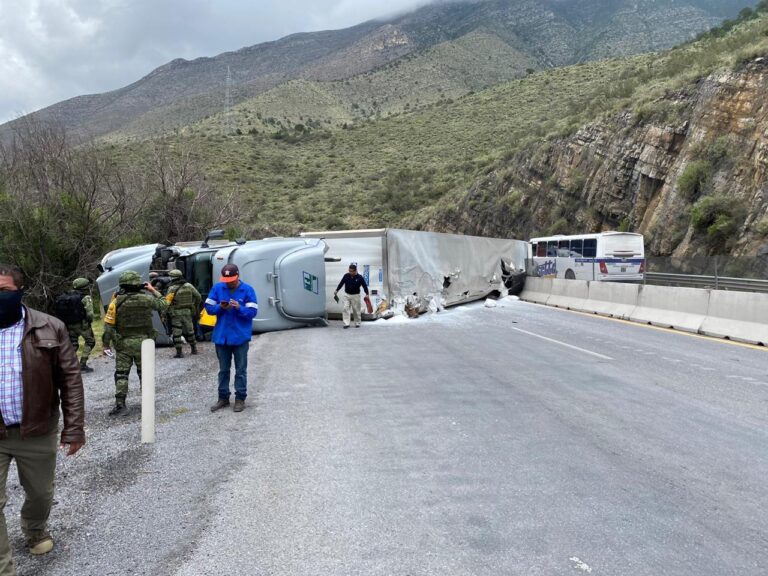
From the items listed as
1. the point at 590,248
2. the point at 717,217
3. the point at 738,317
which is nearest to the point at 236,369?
the point at 738,317

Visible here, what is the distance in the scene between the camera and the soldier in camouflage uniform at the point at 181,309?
1246 centimetres

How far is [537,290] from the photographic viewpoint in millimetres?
24703

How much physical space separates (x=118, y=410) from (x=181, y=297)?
539 centimetres

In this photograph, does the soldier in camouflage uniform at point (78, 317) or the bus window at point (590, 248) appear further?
the bus window at point (590, 248)

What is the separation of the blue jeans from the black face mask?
3.82 metres

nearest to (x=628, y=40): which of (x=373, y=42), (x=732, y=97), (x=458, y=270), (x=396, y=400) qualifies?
(x=373, y=42)

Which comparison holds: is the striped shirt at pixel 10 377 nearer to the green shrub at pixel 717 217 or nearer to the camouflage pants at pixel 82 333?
the camouflage pants at pixel 82 333

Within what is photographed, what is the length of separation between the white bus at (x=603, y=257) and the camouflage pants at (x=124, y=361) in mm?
22574

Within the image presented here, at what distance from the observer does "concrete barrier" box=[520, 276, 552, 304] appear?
23.7 meters

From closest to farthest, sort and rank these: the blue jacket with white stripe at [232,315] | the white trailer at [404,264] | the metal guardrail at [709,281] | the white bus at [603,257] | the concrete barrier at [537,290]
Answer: the blue jacket with white stripe at [232,315] → the white trailer at [404,264] → the metal guardrail at [709,281] → the concrete barrier at [537,290] → the white bus at [603,257]

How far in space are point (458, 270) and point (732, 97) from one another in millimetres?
16877

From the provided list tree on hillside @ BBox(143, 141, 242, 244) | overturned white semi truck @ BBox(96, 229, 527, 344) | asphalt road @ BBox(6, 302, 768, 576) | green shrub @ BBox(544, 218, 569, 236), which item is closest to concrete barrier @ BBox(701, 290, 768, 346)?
asphalt road @ BBox(6, 302, 768, 576)

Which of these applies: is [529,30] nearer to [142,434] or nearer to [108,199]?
[108,199]

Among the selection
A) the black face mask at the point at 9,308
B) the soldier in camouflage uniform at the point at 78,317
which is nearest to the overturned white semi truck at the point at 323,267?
the soldier in camouflage uniform at the point at 78,317
